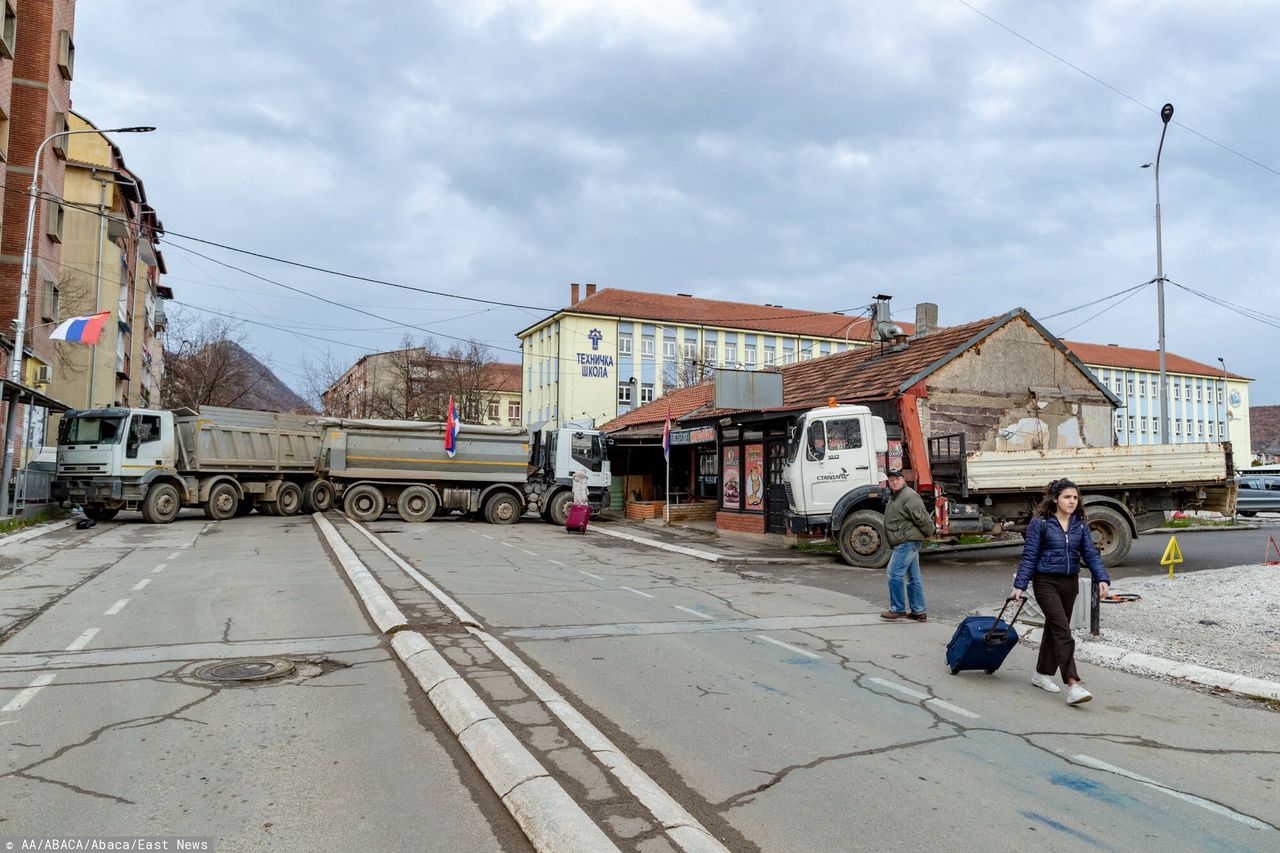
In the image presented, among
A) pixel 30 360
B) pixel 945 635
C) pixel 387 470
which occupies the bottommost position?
pixel 945 635

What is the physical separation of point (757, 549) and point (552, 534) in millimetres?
6339

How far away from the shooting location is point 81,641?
293 inches

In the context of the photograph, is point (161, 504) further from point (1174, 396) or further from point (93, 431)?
point (1174, 396)

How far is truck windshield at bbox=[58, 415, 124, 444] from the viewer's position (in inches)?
828

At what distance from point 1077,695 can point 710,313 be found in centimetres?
6311

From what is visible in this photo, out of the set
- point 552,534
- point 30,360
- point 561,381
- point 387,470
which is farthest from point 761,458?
point 561,381

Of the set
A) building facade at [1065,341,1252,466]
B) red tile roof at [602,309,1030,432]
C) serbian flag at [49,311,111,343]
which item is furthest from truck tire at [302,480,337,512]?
building facade at [1065,341,1252,466]

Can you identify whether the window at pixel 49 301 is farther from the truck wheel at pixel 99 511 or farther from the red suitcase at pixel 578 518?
the red suitcase at pixel 578 518

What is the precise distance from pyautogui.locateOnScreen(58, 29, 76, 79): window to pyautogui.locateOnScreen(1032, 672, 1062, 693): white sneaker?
36.4 metres

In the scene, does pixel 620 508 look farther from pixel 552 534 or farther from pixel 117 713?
A: pixel 117 713

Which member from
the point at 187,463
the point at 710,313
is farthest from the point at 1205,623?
the point at 710,313

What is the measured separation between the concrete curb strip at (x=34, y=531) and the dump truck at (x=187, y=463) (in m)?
0.67

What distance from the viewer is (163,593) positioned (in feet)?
33.3

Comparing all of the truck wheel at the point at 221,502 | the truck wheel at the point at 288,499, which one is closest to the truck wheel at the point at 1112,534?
the truck wheel at the point at 221,502
